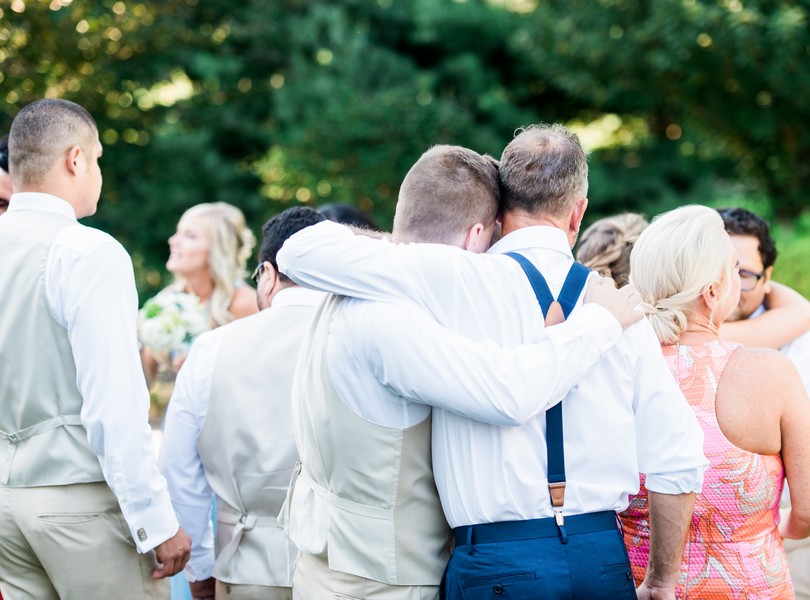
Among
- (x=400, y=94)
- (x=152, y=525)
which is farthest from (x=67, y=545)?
(x=400, y=94)

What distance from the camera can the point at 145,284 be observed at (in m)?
14.7

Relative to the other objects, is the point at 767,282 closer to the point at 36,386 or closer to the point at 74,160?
the point at 74,160

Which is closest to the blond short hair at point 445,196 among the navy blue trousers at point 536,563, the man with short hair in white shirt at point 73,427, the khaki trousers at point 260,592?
the navy blue trousers at point 536,563

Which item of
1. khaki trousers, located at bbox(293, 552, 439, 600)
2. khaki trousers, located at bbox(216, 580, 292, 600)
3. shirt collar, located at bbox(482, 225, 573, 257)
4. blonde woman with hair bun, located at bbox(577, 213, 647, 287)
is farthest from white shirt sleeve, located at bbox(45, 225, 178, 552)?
blonde woman with hair bun, located at bbox(577, 213, 647, 287)

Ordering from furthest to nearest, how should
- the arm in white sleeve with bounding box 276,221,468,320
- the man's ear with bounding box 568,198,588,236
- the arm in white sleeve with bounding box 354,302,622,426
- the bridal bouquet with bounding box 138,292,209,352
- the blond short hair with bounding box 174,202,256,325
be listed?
the blond short hair with bounding box 174,202,256,325
the bridal bouquet with bounding box 138,292,209,352
the man's ear with bounding box 568,198,588,236
the arm in white sleeve with bounding box 276,221,468,320
the arm in white sleeve with bounding box 354,302,622,426

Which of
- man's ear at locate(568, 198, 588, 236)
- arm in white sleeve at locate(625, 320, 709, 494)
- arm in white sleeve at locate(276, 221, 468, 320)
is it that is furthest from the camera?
man's ear at locate(568, 198, 588, 236)

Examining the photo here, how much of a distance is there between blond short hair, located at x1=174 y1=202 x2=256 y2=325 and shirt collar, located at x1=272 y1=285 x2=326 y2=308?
2.10 m

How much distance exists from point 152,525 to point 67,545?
281mm

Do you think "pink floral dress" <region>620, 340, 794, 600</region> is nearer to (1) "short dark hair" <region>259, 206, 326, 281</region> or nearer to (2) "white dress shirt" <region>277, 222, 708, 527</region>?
(2) "white dress shirt" <region>277, 222, 708, 527</region>

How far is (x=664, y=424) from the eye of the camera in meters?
2.56

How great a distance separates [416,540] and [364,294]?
2.31 ft

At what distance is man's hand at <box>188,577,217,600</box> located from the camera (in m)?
3.82

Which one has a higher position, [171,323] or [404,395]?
[404,395]

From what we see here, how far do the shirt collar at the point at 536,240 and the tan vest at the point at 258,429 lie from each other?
3.52 ft
